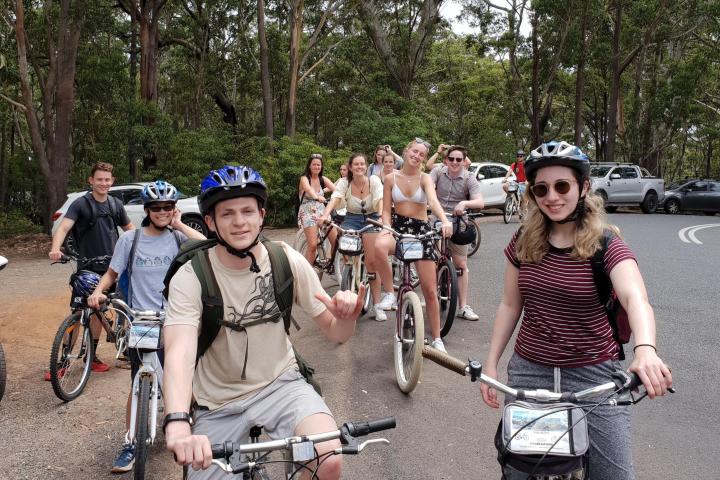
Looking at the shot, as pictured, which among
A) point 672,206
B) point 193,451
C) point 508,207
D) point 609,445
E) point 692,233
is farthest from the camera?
point 672,206

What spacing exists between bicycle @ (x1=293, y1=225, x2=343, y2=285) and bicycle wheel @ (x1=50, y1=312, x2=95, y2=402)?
162 inches

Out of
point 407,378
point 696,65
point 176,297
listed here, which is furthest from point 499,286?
point 696,65

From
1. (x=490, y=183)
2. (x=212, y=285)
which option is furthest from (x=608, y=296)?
(x=490, y=183)

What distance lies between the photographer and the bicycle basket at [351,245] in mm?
7574

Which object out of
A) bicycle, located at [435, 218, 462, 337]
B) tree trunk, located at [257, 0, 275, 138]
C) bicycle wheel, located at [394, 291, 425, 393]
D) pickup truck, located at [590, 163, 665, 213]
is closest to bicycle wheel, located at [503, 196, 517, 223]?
pickup truck, located at [590, 163, 665, 213]

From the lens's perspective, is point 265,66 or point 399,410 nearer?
point 399,410

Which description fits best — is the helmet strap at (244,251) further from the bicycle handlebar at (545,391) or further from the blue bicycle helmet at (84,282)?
the blue bicycle helmet at (84,282)

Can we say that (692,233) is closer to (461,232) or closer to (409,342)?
(461,232)

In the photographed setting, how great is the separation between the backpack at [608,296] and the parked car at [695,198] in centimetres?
2611

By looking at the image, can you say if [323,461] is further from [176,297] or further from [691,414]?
[691,414]

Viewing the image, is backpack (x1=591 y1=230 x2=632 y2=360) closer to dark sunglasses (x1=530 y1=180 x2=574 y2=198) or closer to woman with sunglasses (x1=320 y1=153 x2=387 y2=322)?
dark sunglasses (x1=530 y1=180 x2=574 y2=198)

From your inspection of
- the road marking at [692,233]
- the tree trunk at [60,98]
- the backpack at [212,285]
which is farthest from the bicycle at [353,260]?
the tree trunk at [60,98]

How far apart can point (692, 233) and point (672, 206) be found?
1066 cm

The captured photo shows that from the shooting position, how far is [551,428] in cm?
220
